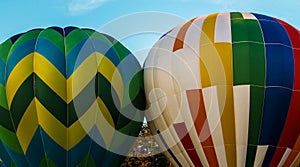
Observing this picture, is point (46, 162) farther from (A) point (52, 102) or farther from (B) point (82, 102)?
(B) point (82, 102)

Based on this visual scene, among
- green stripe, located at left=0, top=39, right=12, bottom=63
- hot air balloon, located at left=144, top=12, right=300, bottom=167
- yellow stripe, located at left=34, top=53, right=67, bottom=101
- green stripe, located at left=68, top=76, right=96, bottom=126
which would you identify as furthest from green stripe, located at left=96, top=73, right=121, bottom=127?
green stripe, located at left=0, top=39, right=12, bottom=63

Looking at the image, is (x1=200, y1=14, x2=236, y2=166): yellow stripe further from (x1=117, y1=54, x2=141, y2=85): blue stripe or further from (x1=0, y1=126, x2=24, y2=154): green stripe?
(x1=0, y1=126, x2=24, y2=154): green stripe

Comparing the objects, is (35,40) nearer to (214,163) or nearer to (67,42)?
(67,42)

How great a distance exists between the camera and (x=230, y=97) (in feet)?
34.8

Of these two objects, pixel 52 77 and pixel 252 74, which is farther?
pixel 252 74

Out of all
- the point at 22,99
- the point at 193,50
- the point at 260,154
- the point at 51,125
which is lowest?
the point at 260,154

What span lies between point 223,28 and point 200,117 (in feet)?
6.06

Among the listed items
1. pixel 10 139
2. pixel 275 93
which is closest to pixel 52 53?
pixel 10 139

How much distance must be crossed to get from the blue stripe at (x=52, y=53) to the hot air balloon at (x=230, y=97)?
180cm

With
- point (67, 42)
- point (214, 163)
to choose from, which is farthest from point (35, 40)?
point (214, 163)

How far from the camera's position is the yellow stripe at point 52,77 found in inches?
404

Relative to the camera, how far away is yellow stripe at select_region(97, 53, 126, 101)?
35.0ft

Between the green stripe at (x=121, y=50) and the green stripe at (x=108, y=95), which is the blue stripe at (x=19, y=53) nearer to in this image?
the green stripe at (x=108, y=95)

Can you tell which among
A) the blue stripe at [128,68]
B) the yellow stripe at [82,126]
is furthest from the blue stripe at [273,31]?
the yellow stripe at [82,126]
